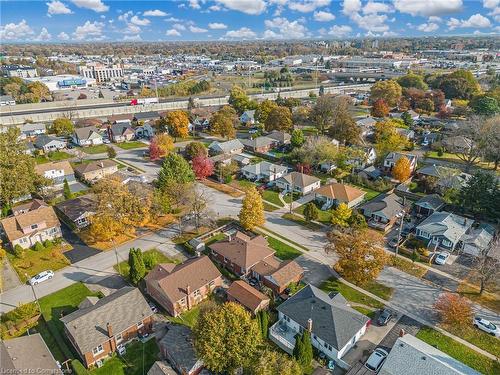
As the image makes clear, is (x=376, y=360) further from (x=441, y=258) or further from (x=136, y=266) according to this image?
(x=136, y=266)

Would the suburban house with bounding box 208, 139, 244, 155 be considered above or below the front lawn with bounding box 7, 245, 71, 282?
above

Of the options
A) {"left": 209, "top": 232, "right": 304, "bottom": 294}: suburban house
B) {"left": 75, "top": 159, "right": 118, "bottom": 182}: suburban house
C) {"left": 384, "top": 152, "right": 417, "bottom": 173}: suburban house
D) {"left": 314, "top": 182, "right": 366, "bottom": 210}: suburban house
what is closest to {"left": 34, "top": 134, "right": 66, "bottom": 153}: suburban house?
{"left": 75, "top": 159, "right": 118, "bottom": 182}: suburban house

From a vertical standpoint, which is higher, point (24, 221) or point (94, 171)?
point (94, 171)

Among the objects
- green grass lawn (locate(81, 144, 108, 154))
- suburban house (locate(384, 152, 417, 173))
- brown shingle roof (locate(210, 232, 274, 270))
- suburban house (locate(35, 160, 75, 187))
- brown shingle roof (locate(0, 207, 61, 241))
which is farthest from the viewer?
green grass lawn (locate(81, 144, 108, 154))

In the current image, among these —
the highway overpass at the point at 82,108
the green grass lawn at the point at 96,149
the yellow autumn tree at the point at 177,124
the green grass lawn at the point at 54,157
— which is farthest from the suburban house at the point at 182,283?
the highway overpass at the point at 82,108

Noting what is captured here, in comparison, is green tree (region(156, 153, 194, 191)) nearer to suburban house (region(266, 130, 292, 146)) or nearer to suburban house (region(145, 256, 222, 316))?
suburban house (region(145, 256, 222, 316))

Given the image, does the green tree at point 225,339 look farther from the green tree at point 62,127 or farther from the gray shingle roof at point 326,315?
the green tree at point 62,127

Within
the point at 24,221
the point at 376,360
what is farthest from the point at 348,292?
the point at 24,221
